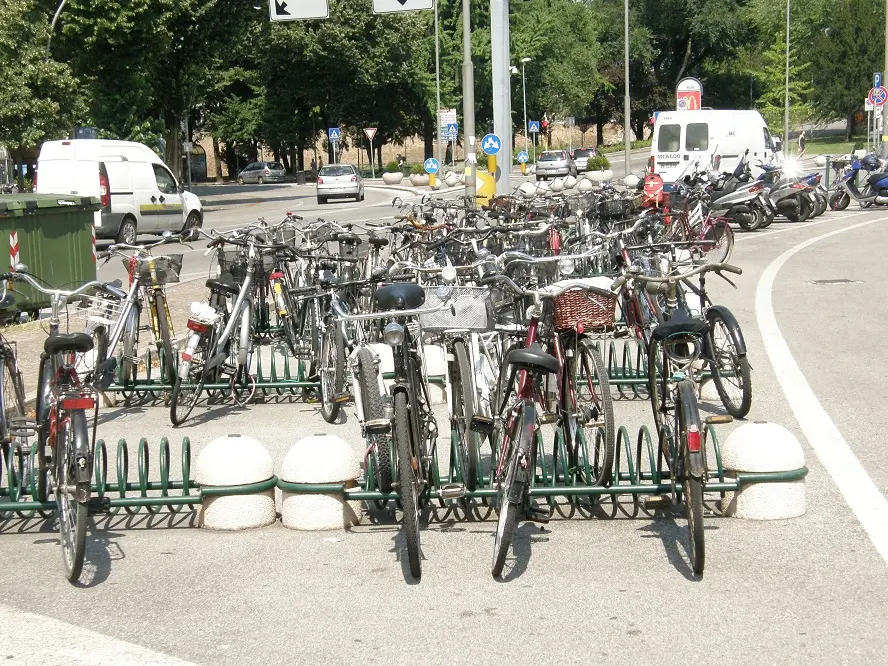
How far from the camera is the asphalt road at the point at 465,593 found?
4500mm

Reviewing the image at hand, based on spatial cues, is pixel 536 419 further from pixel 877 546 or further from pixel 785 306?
pixel 785 306

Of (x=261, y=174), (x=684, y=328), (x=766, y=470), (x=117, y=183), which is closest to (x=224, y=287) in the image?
(x=684, y=328)

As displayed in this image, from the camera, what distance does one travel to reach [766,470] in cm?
601

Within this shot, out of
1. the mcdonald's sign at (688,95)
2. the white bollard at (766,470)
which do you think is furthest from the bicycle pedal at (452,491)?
the mcdonald's sign at (688,95)

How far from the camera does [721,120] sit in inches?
1297

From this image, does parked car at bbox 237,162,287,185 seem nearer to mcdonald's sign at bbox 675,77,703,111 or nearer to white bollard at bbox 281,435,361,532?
mcdonald's sign at bbox 675,77,703,111

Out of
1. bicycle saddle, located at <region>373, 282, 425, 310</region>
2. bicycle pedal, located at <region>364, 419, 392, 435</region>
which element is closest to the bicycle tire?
bicycle saddle, located at <region>373, 282, 425, 310</region>

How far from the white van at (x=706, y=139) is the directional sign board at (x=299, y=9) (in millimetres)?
15725

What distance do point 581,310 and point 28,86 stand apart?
31587 millimetres

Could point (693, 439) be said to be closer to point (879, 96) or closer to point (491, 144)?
point (491, 144)

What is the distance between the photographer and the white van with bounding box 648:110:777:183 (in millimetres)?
32906

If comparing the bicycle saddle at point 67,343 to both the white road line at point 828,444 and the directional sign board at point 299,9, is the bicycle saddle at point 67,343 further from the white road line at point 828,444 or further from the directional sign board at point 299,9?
the directional sign board at point 299,9

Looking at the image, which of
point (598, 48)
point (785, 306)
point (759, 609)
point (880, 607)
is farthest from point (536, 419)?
point (598, 48)

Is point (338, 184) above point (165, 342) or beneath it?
beneath
